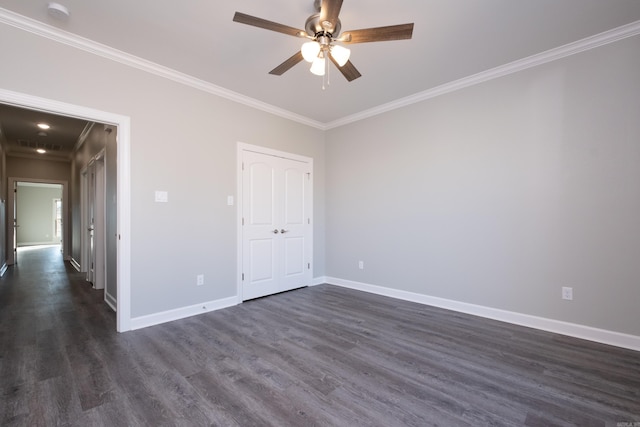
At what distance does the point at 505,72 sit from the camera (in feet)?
10.2

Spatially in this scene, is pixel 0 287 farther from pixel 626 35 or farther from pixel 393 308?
pixel 626 35

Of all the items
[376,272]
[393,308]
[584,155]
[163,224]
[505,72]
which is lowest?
[393,308]

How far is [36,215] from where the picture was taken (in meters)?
11.8

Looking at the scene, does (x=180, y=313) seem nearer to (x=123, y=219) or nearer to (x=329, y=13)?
(x=123, y=219)

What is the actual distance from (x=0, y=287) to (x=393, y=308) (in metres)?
6.15

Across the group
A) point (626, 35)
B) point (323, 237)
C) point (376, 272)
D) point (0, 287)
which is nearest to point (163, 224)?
point (323, 237)

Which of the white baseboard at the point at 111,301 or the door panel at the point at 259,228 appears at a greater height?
the door panel at the point at 259,228

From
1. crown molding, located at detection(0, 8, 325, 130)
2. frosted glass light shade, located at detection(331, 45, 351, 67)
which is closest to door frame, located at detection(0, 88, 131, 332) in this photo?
crown molding, located at detection(0, 8, 325, 130)

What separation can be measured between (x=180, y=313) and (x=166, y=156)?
1786mm

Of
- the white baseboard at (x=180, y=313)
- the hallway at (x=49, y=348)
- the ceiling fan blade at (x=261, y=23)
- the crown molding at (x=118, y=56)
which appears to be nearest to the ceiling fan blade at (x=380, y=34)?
the ceiling fan blade at (x=261, y=23)

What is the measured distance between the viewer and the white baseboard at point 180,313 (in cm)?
294

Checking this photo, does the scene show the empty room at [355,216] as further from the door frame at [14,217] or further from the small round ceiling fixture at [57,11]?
the door frame at [14,217]

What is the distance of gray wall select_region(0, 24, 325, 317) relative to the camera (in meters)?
2.50

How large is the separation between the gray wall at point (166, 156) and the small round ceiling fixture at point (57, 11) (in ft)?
1.15
